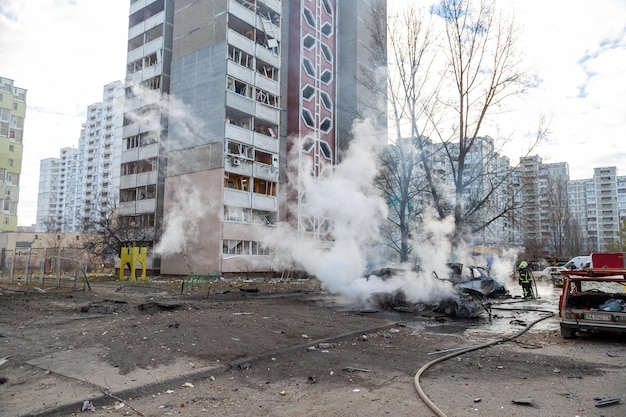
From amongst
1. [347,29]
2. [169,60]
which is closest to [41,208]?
[169,60]

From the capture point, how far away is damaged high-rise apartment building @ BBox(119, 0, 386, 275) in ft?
102

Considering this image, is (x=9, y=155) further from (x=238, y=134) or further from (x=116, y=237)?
(x=238, y=134)

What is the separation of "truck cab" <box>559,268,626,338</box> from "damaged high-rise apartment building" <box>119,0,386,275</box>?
19400mm

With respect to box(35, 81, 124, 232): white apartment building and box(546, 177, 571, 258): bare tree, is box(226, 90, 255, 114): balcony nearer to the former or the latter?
box(546, 177, 571, 258): bare tree

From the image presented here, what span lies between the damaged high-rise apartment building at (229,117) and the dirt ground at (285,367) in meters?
19.2

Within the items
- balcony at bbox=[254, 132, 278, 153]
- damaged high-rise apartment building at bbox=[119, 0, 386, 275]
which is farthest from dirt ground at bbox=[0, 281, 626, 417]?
balcony at bbox=[254, 132, 278, 153]

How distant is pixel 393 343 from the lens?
857cm

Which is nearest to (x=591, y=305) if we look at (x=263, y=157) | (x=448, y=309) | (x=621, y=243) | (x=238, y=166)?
(x=448, y=309)

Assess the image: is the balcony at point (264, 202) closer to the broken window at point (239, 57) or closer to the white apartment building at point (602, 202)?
the broken window at point (239, 57)

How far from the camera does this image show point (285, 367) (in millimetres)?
6469

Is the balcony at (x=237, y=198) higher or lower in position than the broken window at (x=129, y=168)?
lower

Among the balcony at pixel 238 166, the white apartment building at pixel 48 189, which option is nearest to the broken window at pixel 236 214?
the balcony at pixel 238 166

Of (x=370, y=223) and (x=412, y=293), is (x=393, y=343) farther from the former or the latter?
(x=370, y=223)

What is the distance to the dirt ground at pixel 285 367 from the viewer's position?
4.65 metres
